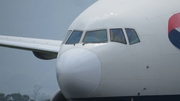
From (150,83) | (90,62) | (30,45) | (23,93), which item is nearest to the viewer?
(90,62)

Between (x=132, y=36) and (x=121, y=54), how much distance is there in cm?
80

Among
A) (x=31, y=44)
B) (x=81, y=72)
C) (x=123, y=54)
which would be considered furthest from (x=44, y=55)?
(x=81, y=72)

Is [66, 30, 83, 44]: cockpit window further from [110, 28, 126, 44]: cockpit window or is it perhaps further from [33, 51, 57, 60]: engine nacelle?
[33, 51, 57, 60]: engine nacelle

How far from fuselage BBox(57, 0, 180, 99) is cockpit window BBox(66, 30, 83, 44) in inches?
1.6

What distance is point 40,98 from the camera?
32375 mm

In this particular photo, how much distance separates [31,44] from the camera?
84.9 feet

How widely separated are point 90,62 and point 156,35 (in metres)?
2.54

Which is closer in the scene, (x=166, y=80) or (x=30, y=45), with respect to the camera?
(x=166, y=80)

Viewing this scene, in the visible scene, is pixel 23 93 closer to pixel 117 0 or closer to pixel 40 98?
pixel 40 98

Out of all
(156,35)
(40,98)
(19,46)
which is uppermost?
(156,35)

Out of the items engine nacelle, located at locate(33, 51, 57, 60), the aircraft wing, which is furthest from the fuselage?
engine nacelle, located at locate(33, 51, 57, 60)

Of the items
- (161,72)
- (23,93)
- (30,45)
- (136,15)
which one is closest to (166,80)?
(161,72)

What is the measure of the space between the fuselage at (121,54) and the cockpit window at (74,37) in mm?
41

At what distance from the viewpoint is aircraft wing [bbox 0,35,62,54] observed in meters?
25.0
